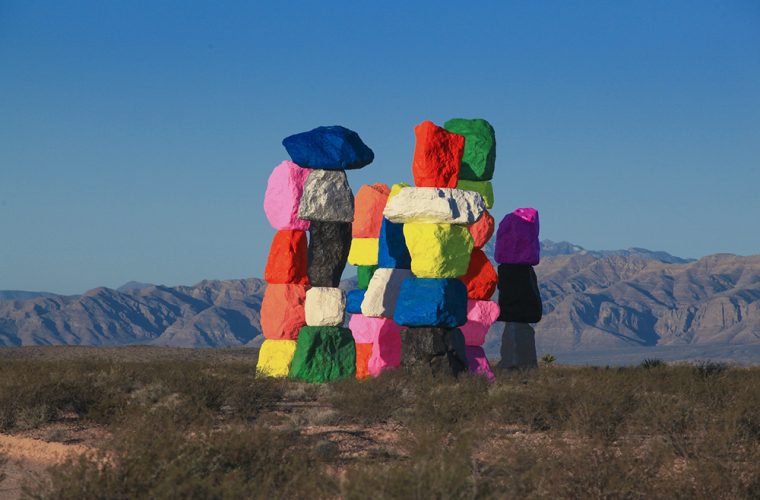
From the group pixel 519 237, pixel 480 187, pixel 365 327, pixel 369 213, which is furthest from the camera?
pixel 369 213

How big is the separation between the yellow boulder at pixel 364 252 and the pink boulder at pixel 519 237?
3508 mm

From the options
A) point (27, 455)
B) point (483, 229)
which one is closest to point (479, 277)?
point (483, 229)

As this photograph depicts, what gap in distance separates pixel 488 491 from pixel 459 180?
54.4ft

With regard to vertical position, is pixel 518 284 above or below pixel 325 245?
below

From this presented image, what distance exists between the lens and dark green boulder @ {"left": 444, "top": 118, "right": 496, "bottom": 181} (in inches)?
1005

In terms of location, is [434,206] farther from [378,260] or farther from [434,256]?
[378,260]

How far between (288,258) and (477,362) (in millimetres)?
5015

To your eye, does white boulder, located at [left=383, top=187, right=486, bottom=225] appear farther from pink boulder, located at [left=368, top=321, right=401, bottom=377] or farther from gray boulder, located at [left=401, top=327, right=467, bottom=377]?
pink boulder, located at [left=368, top=321, right=401, bottom=377]

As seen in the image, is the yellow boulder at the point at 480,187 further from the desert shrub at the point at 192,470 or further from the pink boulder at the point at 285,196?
the desert shrub at the point at 192,470

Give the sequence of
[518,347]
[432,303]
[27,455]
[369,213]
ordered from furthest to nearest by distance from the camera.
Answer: [369,213]
[518,347]
[432,303]
[27,455]

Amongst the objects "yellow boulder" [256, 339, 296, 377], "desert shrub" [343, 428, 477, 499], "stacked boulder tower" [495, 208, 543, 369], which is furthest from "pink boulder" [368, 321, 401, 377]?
"desert shrub" [343, 428, 477, 499]

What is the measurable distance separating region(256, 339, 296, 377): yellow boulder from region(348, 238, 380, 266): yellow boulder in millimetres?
3820

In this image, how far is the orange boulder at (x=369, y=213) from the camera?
92.5 ft

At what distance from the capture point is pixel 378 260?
2647 cm
